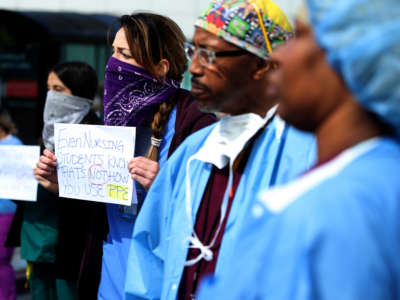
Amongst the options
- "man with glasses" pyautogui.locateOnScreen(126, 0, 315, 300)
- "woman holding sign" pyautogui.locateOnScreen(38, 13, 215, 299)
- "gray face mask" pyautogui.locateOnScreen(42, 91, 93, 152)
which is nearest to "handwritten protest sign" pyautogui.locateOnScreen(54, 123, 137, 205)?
Result: "woman holding sign" pyautogui.locateOnScreen(38, 13, 215, 299)

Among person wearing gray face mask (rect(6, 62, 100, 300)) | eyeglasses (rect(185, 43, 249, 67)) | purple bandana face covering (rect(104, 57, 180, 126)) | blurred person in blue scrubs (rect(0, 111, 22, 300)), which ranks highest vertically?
eyeglasses (rect(185, 43, 249, 67))

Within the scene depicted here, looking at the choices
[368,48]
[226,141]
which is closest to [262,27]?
[226,141]

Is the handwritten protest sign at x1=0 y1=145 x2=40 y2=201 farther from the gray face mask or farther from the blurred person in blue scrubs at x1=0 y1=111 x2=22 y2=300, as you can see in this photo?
the blurred person in blue scrubs at x1=0 y1=111 x2=22 y2=300

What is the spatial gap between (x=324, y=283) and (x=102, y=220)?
99.2 inches

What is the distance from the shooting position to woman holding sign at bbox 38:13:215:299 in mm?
3107

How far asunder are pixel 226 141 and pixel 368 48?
A: 111 cm

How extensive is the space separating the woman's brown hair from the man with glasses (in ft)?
2.55

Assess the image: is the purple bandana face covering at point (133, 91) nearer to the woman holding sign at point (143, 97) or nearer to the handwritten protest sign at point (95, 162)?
the woman holding sign at point (143, 97)

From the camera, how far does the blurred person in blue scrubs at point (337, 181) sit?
1121 mm

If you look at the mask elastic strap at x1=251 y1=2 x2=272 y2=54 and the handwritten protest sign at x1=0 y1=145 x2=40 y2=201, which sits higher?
the mask elastic strap at x1=251 y1=2 x2=272 y2=54

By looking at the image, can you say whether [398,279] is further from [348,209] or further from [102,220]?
[102,220]

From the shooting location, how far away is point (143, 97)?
3.17 meters

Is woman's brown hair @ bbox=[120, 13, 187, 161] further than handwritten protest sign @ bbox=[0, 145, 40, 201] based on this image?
No

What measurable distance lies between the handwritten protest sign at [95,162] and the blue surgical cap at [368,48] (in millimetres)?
1943
